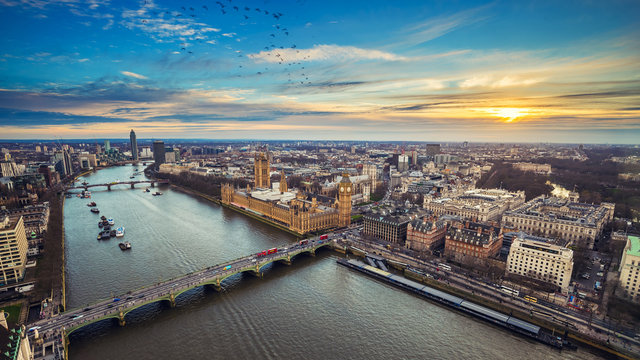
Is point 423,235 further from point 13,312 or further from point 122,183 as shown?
point 122,183

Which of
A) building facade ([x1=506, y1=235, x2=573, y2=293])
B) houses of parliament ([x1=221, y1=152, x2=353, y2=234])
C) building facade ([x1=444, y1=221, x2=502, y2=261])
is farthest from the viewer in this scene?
houses of parliament ([x1=221, y1=152, x2=353, y2=234])

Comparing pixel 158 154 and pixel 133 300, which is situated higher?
pixel 158 154

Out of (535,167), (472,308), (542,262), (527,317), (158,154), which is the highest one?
(158,154)

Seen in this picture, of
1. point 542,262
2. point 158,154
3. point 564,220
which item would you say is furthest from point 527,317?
point 158,154

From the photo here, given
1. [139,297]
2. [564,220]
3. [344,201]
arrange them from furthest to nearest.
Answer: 1. [344,201]
2. [564,220]
3. [139,297]

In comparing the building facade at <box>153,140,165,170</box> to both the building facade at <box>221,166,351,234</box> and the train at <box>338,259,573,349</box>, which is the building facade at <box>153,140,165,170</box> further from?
the train at <box>338,259,573,349</box>

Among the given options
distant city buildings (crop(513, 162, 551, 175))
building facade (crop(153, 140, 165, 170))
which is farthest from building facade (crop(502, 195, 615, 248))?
building facade (crop(153, 140, 165, 170))

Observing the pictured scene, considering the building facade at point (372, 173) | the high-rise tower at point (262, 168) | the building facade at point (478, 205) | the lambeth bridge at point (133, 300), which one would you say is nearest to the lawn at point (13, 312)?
the lambeth bridge at point (133, 300)

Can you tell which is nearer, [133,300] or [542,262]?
[133,300]
